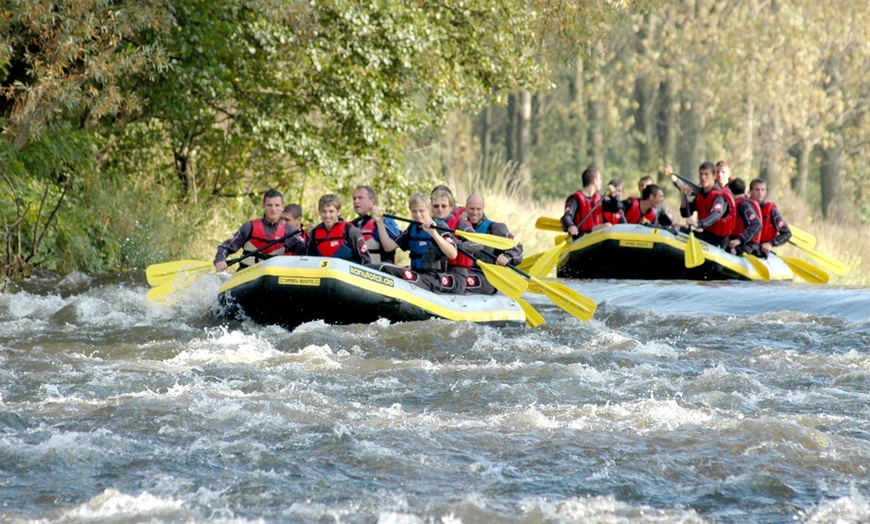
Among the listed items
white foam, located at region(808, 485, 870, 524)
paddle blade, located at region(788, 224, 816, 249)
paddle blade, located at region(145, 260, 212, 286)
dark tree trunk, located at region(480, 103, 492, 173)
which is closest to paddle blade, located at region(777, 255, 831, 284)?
paddle blade, located at region(788, 224, 816, 249)

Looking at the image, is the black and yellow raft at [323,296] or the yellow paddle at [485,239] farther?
the yellow paddle at [485,239]

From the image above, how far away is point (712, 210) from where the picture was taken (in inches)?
504

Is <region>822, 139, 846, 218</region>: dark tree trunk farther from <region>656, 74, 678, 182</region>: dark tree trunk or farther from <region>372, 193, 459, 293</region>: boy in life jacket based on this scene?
<region>372, 193, 459, 293</region>: boy in life jacket

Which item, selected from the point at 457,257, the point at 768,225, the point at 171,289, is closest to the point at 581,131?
the point at 768,225

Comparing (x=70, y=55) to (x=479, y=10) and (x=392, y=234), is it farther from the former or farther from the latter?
(x=479, y=10)

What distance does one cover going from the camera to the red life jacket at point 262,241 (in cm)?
999

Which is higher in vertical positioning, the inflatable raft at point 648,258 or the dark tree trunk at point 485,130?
the dark tree trunk at point 485,130

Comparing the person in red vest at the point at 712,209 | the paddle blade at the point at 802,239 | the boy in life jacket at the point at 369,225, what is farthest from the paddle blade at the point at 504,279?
the paddle blade at the point at 802,239

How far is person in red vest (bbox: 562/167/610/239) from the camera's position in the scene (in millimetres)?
13297

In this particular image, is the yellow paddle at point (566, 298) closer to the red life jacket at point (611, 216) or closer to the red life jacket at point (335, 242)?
the red life jacket at point (335, 242)

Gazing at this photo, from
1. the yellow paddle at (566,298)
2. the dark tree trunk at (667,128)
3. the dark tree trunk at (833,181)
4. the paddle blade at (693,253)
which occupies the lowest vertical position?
the yellow paddle at (566,298)

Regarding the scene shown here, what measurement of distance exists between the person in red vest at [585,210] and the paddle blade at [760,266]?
1667 millimetres

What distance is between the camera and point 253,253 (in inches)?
379

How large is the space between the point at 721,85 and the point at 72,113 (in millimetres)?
15667
